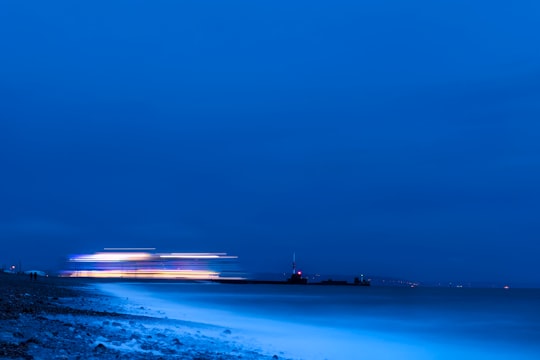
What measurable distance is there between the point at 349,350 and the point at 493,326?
22.3 meters

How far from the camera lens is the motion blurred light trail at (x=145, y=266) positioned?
18193 cm

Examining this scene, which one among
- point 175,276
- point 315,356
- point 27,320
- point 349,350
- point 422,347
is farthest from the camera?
point 175,276

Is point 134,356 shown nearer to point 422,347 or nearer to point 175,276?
point 422,347

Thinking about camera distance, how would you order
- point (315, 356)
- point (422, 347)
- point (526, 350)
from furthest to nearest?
point (526, 350)
point (422, 347)
point (315, 356)

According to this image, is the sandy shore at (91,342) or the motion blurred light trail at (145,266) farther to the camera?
the motion blurred light trail at (145,266)

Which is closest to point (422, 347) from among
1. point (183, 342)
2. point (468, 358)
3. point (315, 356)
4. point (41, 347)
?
point (468, 358)

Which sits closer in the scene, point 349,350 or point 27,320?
point 27,320

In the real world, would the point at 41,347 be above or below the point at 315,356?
above

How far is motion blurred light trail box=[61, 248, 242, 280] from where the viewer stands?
181925 millimetres

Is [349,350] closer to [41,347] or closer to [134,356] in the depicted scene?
[134,356]

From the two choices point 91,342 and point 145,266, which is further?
point 145,266

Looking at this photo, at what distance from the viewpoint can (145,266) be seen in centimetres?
18762

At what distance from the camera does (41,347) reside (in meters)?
10.2

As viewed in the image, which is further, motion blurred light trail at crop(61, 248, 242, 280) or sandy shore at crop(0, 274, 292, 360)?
motion blurred light trail at crop(61, 248, 242, 280)
